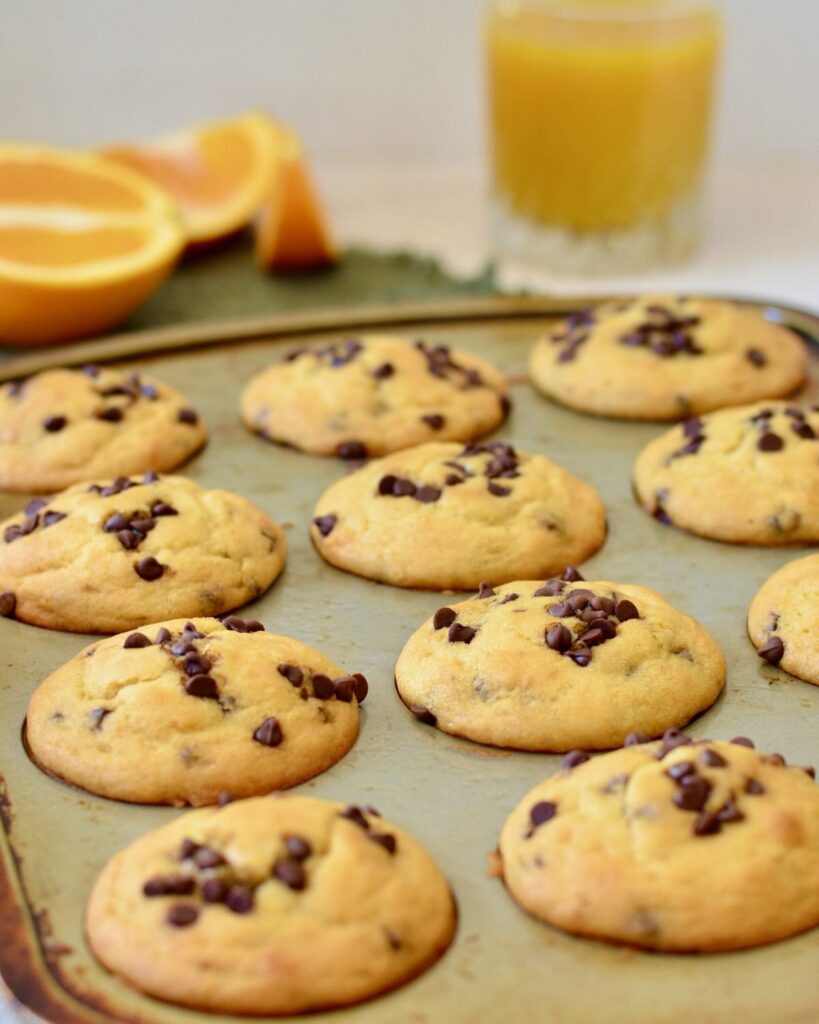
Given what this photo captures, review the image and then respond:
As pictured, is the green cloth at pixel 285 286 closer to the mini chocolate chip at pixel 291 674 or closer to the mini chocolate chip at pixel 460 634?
the mini chocolate chip at pixel 460 634

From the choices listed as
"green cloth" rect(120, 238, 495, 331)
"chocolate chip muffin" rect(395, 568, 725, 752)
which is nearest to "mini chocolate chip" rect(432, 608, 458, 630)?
"chocolate chip muffin" rect(395, 568, 725, 752)

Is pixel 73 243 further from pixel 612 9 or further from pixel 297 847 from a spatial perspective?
pixel 297 847

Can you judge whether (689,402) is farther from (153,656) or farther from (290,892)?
(290,892)

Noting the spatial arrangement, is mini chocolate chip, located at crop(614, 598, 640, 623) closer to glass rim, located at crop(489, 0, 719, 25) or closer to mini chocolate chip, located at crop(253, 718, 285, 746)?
mini chocolate chip, located at crop(253, 718, 285, 746)

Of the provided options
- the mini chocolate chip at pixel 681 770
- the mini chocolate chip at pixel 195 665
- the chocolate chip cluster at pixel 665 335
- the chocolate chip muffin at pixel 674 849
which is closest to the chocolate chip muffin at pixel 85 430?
the mini chocolate chip at pixel 195 665

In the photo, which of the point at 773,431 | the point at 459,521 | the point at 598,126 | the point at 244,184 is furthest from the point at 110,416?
the point at 598,126

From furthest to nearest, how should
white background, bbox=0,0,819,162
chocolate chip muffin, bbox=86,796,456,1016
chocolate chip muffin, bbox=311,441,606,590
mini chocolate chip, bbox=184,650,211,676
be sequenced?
white background, bbox=0,0,819,162, chocolate chip muffin, bbox=311,441,606,590, mini chocolate chip, bbox=184,650,211,676, chocolate chip muffin, bbox=86,796,456,1016
